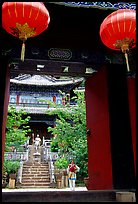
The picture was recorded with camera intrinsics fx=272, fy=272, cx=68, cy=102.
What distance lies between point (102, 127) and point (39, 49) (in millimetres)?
1723

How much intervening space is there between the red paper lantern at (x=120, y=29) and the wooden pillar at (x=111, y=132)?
1.54 meters

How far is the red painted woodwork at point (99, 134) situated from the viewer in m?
4.49

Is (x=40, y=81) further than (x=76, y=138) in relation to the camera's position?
Yes

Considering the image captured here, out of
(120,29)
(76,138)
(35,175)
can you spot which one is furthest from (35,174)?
(120,29)

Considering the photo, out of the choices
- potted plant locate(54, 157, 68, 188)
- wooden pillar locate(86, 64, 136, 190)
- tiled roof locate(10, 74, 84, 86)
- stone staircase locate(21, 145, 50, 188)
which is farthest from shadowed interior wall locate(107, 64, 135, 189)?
tiled roof locate(10, 74, 84, 86)

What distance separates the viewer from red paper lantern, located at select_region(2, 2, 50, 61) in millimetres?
2738

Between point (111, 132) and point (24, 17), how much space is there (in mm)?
2454

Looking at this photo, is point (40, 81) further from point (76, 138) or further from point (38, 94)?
point (76, 138)

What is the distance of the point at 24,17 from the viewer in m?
2.77

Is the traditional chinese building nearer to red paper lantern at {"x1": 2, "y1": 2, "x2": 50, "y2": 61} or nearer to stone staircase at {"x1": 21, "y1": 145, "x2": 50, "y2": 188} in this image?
stone staircase at {"x1": 21, "y1": 145, "x2": 50, "y2": 188}

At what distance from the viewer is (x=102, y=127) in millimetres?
4688

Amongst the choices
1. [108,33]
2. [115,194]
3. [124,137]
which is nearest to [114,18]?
[108,33]

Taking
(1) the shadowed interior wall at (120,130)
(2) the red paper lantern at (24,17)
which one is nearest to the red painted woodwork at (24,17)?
(2) the red paper lantern at (24,17)

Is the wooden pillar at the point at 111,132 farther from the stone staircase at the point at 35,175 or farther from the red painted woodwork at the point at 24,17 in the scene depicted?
the stone staircase at the point at 35,175
